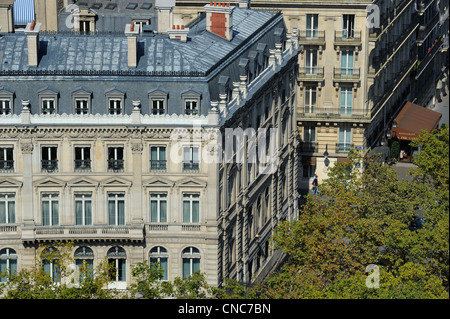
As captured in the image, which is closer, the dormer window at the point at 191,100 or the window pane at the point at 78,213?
the dormer window at the point at 191,100

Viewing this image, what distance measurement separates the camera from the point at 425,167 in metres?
139

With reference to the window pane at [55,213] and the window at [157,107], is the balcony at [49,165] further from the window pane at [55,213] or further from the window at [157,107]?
the window at [157,107]

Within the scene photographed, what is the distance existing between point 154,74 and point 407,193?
27525 millimetres

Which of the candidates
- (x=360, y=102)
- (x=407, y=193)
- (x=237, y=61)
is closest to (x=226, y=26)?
(x=237, y=61)

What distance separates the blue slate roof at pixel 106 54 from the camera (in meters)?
126

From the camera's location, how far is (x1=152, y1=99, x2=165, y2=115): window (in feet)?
408

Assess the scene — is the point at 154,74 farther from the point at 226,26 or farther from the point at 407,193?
the point at 407,193

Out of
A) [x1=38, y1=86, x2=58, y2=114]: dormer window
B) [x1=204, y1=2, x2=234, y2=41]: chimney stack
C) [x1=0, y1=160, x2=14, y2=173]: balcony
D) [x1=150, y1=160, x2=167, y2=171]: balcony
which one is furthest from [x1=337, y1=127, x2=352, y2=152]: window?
[x1=0, y1=160, x2=14, y2=173]: balcony

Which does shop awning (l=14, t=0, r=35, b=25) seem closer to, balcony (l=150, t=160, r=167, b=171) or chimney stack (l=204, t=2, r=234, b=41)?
chimney stack (l=204, t=2, r=234, b=41)

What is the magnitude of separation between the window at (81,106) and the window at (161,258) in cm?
1300

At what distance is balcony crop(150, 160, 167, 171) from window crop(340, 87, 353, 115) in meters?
47.1

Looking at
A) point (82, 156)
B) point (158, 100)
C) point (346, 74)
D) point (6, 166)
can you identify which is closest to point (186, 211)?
point (158, 100)

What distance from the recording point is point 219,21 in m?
138

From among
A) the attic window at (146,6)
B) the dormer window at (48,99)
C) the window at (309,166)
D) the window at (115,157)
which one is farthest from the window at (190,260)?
the attic window at (146,6)
